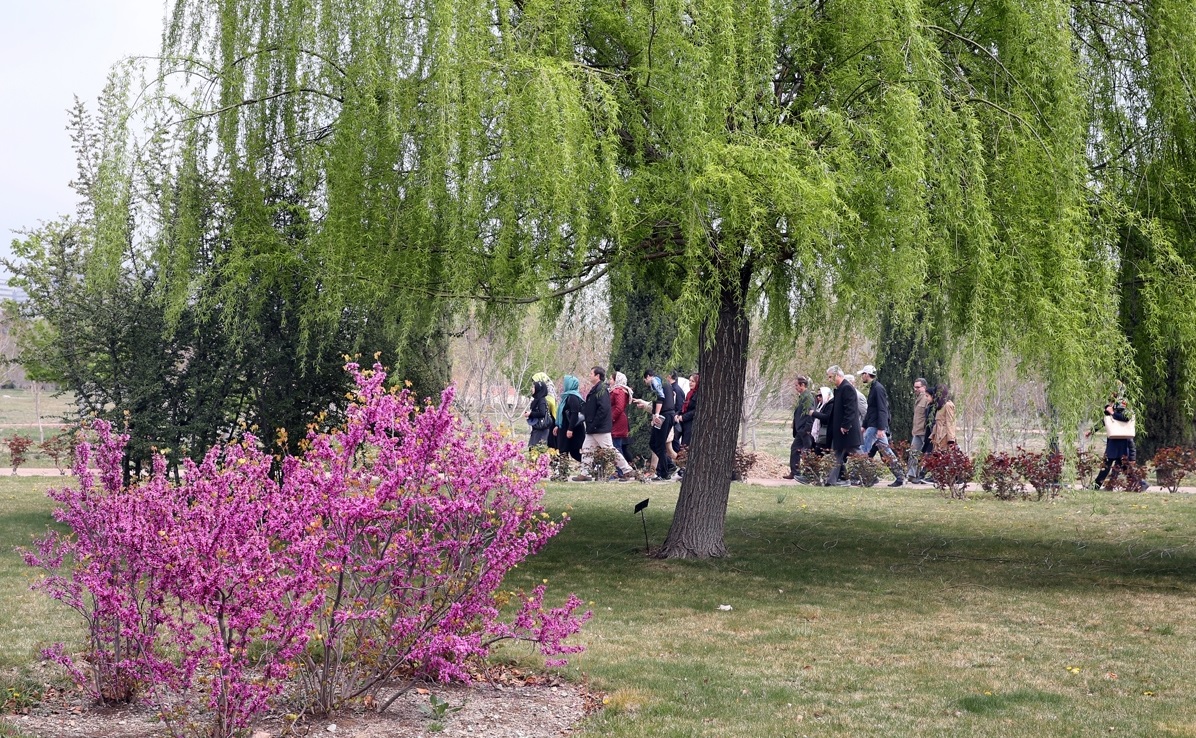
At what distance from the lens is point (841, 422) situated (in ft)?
58.5

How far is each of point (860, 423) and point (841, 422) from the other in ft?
1.69

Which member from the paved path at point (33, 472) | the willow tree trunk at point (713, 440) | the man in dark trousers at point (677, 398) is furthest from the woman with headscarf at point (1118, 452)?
the paved path at point (33, 472)

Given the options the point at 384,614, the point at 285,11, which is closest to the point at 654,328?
the point at 285,11

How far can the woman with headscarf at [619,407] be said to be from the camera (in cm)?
1888

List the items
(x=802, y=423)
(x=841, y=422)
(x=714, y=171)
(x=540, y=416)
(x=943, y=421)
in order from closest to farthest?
1. (x=714, y=171)
2. (x=841, y=422)
3. (x=943, y=421)
4. (x=802, y=423)
5. (x=540, y=416)

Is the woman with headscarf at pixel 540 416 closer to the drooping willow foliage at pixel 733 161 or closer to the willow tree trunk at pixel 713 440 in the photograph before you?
the willow tree trunk at pixel 713 440

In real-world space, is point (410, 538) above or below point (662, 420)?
below

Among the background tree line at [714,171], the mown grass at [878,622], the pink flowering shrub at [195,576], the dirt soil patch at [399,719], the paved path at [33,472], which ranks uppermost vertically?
the background tree line at [714,171]

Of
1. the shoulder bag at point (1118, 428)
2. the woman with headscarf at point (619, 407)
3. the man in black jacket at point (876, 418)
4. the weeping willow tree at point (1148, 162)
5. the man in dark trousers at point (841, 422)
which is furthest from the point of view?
the woman with headscarf at point (619, 407)

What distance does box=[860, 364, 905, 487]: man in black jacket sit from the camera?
58.9 feet

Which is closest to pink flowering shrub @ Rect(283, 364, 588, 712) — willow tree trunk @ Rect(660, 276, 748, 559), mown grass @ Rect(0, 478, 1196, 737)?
mown grass @ Rect(0, 478, 1196, 737)

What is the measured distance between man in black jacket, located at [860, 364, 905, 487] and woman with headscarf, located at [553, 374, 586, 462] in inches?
179

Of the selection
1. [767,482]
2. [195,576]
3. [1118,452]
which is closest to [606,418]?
[767,482]

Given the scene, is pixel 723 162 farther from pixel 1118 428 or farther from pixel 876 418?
pixel 1118 428
